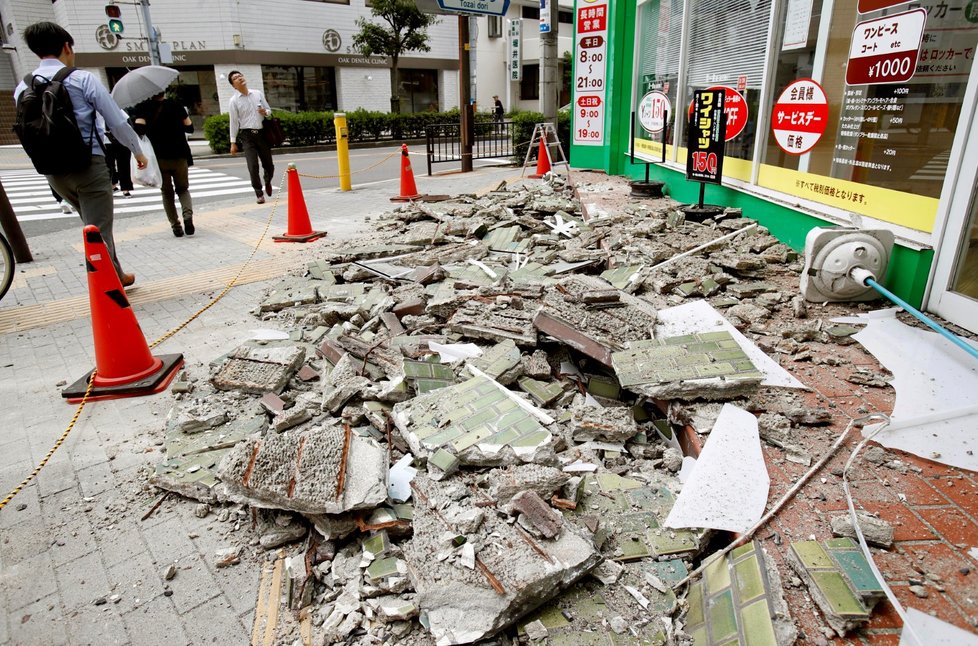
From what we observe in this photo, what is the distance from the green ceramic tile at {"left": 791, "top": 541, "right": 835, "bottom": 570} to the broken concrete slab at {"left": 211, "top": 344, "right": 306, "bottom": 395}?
3.01 m

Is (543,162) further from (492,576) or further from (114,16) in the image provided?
(114,16)

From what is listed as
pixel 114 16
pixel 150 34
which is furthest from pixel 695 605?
pixel 150 34

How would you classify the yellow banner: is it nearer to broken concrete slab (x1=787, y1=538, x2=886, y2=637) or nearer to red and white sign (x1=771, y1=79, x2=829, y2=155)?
red and white sign (x1=771, y1=79, x2=829, y2=155)

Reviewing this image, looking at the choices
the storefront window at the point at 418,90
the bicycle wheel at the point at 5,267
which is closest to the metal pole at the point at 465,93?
the bicycle wheel at the point at 5,267

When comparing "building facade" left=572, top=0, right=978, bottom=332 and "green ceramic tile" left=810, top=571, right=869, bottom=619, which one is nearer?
"green ceramic tile" left=810, top=571, right=869, bottom=619

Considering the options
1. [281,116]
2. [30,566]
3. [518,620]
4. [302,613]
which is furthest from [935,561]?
[281,116]

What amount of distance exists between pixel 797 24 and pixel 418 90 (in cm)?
3299

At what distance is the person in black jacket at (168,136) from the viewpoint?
7.49 metres

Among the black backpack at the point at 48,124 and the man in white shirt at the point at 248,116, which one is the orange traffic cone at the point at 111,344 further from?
the man in white shirt at the point at 248,116

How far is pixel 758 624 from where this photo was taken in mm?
1723

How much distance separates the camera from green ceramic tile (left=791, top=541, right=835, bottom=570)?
1.87m

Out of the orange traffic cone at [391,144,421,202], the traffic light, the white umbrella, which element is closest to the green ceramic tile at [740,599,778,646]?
the white umbrella

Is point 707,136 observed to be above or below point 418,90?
below

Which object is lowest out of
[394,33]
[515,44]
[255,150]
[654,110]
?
[255,150]
